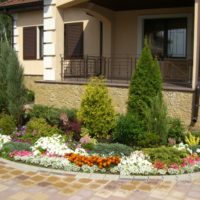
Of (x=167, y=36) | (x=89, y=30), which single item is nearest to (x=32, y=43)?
(x=89, y=30)

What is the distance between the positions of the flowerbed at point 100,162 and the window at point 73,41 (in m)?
7.61

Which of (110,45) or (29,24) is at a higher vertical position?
(29,24)

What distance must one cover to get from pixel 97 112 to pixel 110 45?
5.57 meters

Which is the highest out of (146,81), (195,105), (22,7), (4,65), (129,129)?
(22,7)

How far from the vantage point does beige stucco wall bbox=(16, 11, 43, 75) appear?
48.2 ft

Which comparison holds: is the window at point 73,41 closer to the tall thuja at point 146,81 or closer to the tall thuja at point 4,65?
the tall thuja at point 4,65

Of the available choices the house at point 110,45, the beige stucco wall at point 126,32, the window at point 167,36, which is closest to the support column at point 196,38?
the house at point 110,45

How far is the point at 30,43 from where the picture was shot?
15.1 meters

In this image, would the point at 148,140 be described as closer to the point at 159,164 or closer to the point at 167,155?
the point at 167,155

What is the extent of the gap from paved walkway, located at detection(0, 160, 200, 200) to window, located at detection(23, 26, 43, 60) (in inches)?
395

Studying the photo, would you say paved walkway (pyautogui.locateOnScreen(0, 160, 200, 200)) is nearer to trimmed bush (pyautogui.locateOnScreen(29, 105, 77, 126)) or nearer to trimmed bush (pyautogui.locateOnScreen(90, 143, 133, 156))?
trimmed bush (pyautogui.locateOnScreen(90, 143, 133, 156))

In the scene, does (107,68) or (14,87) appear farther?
(107,68)

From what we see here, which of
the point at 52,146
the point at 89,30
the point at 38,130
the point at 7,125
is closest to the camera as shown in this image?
the point at 52,146

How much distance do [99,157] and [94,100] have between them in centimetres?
201
